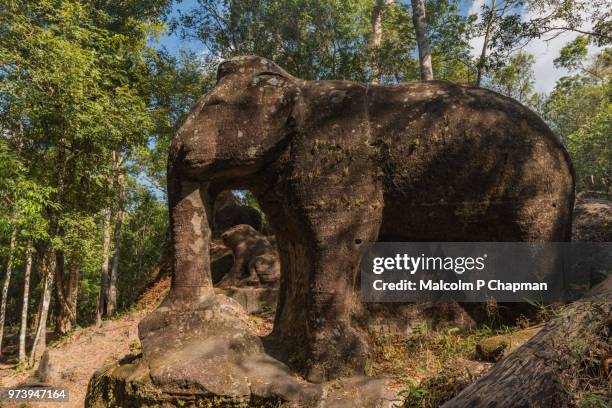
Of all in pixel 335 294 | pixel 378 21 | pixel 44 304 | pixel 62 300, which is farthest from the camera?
pixel 378 21

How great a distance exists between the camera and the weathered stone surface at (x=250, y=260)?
441 inches

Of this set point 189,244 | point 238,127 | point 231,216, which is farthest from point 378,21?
point 189,244

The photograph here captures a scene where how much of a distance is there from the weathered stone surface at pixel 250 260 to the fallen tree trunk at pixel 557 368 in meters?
8.70

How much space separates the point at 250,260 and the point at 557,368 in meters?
9.69

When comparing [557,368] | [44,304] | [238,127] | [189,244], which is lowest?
[557,368]

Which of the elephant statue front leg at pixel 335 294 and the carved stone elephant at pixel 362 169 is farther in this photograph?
the carved stone elephant at pixel 362 169

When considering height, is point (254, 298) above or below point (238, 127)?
below

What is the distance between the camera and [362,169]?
16.6 ft

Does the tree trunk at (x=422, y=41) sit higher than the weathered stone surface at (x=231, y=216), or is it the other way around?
the tree trunk at (x=422, y=41)

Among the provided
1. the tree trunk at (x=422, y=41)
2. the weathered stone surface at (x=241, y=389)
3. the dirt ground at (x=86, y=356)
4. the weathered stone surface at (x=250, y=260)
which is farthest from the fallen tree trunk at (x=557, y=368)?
the tree trunk at (x=422, y=41)

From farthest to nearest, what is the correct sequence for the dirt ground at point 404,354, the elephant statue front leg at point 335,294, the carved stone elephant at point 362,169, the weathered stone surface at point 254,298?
the weathered stone surface at point 254,298, the carved stone elephant at point 362,169, the elephant statue front leg at point 335,294, the dirt ground at point 404,354

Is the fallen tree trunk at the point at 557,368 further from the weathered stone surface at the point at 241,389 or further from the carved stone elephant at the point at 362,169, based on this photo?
the carved stone elephant at the point at 362,169

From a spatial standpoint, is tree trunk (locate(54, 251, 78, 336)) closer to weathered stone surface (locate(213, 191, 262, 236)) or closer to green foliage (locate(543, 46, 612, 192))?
weathered stone surface (locate(213, 191, 262, 236))

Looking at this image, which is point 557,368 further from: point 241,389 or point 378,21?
point 378,21
